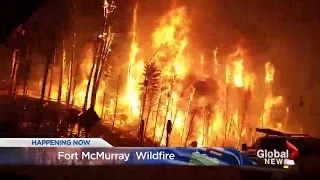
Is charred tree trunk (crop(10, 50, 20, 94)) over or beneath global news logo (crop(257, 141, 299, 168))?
over

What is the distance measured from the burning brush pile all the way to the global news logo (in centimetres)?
16

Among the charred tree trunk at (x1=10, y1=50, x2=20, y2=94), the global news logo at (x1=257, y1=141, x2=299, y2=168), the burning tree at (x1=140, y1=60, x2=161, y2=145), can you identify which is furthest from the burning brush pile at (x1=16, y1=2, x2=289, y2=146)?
the charred tree trunk at (x1=10, y1=50, x2=20, y2=94)

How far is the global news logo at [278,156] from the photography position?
11.8ft

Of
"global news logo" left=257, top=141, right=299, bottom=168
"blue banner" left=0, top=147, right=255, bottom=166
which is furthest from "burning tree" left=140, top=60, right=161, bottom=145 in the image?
"global news logo" left=257, top=141, right=299, bottom=168

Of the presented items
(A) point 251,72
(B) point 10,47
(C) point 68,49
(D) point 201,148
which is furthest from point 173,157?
(B) point 10,47

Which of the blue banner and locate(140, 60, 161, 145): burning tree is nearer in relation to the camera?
the blue banner

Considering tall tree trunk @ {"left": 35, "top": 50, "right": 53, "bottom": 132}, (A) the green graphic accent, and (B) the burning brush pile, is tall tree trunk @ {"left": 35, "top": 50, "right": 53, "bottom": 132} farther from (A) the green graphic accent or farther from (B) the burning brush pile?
(A) the green graphic accent

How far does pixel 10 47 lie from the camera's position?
3668 mm

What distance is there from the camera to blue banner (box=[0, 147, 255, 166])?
3525 mm

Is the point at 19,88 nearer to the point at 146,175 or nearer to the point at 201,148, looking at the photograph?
the point at 146,175

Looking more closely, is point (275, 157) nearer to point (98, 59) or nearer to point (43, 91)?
point (98, 59)

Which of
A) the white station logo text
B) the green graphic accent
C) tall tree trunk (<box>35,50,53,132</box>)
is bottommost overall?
the green graphic accent

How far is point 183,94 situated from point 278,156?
0.84 meters

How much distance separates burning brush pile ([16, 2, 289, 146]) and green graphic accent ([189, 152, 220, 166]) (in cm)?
10
